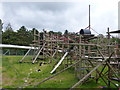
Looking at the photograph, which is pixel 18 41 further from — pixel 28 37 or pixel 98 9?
pixel 98 9

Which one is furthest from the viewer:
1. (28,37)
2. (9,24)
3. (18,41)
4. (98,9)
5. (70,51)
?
(9,24)

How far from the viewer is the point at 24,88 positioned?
411cm

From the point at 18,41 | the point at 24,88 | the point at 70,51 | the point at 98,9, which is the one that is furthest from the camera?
the point at 18,41

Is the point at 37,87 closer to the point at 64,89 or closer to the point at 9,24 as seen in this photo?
the point at 64,89

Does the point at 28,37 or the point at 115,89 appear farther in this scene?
the point at 28,37

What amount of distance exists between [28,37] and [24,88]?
31.3 metres

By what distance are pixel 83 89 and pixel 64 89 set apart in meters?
0.69

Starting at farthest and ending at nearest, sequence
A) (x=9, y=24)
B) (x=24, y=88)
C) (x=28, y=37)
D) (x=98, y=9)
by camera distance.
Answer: (x=9, y=24), (x=28, y=37), (x=98, y=9), (x=24, y=88)

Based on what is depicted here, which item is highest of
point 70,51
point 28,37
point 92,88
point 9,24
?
point 9,24

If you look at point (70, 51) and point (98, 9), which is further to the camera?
point (98, 9)

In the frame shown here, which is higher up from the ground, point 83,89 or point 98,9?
point 98,9

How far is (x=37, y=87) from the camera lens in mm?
4203

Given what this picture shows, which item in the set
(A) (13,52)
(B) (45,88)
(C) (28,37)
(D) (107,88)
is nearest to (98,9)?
(D) (107,88)

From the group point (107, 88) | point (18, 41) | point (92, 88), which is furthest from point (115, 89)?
point (18, 41)
